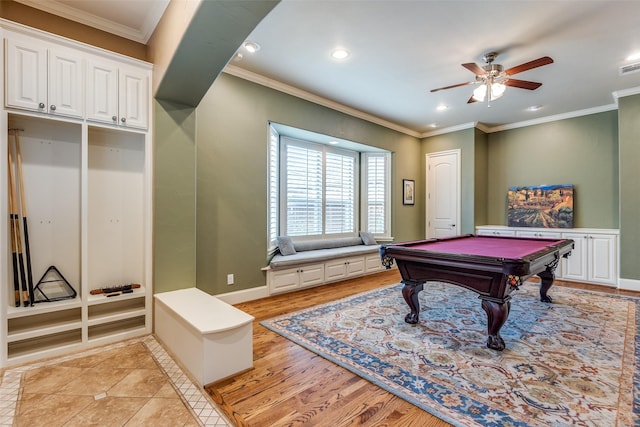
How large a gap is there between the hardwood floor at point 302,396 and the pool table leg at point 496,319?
3.70 ft

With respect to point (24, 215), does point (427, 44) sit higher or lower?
higher

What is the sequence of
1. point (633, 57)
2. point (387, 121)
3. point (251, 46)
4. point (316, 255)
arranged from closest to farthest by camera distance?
point (251, 46) < point (633, 57) < point (316, 255) < point (387, 121)

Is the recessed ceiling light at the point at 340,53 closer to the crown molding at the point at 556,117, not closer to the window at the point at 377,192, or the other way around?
the window at the point at 377,192

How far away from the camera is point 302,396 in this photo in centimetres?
186

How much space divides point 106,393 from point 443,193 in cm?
623

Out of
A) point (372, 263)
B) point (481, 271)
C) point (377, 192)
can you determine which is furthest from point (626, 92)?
point (372, 263)

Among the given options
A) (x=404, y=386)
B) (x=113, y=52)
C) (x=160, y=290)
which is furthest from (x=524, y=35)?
(x=160, y=290)

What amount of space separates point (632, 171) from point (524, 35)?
10.4ft

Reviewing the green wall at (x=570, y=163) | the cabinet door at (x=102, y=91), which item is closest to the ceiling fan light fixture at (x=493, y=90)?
the green wall at (x=570, y=163)

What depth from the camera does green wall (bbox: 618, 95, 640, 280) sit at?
14.0ft

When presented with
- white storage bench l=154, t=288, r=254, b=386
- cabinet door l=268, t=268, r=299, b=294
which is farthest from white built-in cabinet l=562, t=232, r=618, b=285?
white storage bench l=154, t=288, r=254, b=386

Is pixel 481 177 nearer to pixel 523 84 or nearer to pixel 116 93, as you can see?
pixel 523 84

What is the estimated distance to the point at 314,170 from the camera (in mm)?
5168

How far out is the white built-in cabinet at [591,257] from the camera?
4.57 meters
